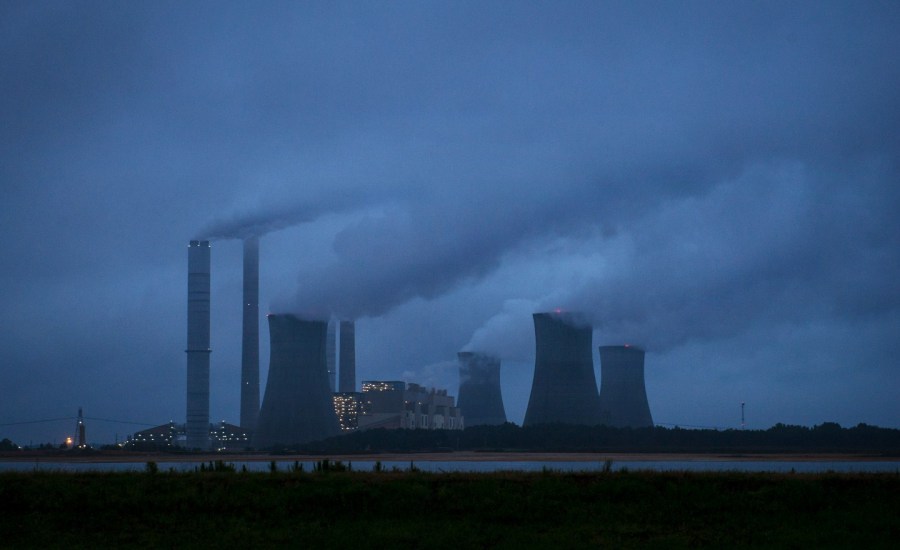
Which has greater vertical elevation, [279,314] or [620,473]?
[279,314]

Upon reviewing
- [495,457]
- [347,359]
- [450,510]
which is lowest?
[495,457]

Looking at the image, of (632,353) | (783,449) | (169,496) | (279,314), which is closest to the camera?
(169,496)

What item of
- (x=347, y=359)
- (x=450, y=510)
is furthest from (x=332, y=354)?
(x=450, y=510)

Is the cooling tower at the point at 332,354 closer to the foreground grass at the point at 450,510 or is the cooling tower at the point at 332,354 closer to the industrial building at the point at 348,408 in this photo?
the industrial building at the point at 348,408

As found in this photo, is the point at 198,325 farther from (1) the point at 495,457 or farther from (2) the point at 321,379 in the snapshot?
(1) the point at 495,457

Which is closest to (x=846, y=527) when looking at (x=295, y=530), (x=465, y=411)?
(x=295, y=530)

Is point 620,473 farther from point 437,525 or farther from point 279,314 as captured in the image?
point 279,314

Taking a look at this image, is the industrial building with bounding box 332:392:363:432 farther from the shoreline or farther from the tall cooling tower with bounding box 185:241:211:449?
the tall cooling tower with bounding box 185:241:211:449
